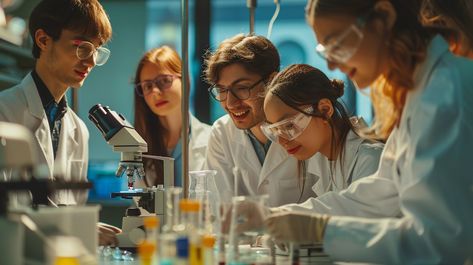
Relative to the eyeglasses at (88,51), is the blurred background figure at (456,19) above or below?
below

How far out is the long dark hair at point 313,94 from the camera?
2.35 m

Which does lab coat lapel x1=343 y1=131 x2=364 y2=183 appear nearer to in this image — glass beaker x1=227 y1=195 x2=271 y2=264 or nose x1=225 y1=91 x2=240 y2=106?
nose x1=225 y1=91 x2=240 y2=106

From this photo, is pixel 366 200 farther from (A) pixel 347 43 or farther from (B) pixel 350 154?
(A) pixel 347 43

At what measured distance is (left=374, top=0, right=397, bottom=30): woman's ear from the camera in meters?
1.57

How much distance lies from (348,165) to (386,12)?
91 centimetres

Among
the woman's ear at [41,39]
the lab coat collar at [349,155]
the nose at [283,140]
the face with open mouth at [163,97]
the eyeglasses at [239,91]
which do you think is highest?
the woman's ear at [41,39]

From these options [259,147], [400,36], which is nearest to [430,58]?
[400,36]

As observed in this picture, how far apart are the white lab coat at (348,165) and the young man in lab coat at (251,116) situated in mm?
150

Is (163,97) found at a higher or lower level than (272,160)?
higher

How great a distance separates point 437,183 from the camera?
144 centimetres

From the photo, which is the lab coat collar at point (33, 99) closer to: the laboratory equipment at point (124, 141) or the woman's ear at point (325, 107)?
the laboratory equipment at point (124, 141)

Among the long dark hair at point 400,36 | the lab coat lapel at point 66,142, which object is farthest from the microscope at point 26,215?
the lab coat lapel at point 66,142

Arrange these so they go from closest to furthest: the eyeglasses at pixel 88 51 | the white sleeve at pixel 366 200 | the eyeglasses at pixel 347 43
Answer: the eyeglasses at pixel 347 43 → the white sleeve at pixel 366 200 → the eyeglasses at pixel 88 51

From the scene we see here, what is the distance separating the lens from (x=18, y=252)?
1.29m
